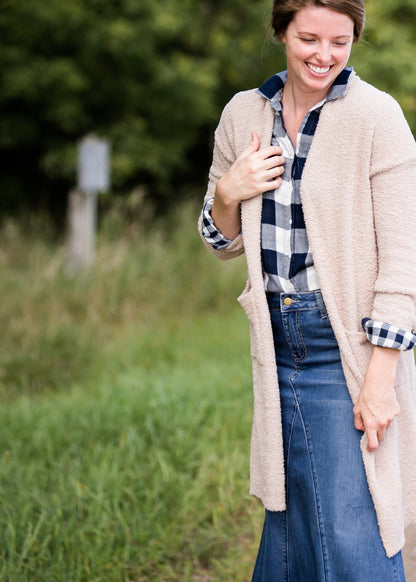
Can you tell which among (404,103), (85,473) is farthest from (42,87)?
(85,473)

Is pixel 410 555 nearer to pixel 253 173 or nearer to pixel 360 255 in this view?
pixel 360 255

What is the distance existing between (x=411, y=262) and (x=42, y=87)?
27.8ft

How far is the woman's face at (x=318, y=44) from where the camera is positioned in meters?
1.62

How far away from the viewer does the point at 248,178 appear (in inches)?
68.3

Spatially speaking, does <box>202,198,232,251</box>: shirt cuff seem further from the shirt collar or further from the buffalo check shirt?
the shirt collar

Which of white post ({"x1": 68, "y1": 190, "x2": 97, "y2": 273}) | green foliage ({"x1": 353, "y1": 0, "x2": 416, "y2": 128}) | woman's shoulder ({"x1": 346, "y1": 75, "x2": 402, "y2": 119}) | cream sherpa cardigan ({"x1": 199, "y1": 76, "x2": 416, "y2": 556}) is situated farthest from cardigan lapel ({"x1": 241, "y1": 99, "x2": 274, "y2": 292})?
green foliage ({"x1": 353, "y1": 0, "x2": 416, "y2": 128})

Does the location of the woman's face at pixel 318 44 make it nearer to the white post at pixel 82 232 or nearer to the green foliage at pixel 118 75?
the white post at pixel 82 232

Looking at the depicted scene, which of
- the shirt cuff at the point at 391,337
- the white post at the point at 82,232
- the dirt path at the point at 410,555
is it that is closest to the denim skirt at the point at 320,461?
the shirt cuff at the point at 391,337

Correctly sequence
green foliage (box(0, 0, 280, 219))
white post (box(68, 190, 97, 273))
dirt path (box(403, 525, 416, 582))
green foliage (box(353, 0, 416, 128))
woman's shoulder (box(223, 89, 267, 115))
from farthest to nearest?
1. green foliage (box(353, 0, 416, 128))
2. green foliage (box(0, 0, 280, 219))
3. white post (box(68, 190, 97, 273))
4. dirt path (box(403, 525, 416, 582))
5. woman's shoulder (box(223, 89, 267, 115))

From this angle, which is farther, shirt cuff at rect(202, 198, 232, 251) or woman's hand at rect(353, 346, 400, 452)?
shirt cuff at rect(202, 198, 232, 251)

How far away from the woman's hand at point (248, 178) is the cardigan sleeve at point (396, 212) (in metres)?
0.25

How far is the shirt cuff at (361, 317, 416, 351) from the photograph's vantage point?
1562 mm

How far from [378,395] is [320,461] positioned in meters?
0.23

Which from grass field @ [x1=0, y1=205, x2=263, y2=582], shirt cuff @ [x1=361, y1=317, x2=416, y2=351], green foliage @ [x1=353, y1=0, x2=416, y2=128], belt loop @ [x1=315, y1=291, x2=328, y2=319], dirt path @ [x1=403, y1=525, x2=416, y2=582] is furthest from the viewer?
green foliage @ [x1=353, y1=0, x2=416, y2=128]
